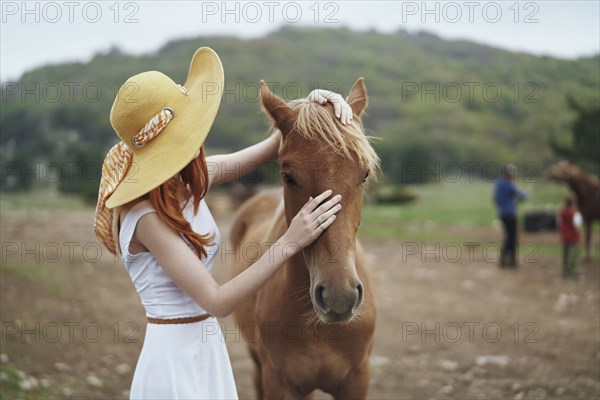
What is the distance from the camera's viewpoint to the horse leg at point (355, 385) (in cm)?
310

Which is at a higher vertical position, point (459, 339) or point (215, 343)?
point (215, 343)

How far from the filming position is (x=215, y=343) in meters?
2.34

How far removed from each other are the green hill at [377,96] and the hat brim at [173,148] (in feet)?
12.9

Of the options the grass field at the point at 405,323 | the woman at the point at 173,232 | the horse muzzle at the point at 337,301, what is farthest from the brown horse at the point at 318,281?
the grass field at the point at 405,323

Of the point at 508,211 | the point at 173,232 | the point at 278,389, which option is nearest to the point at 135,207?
the point at 173,232

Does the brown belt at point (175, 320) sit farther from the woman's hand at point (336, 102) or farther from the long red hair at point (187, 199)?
the woman's hand at point (336, 102)

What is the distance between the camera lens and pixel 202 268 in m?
2.06

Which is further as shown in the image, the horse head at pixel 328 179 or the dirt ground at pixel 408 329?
the dirt ground at pixel 408 329

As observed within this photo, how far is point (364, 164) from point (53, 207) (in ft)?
70.0

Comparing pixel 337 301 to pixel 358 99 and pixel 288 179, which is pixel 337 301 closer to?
pixel 288 179

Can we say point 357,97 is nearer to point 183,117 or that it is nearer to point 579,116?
point 183,117

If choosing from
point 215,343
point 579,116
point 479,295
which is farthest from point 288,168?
point 579,116

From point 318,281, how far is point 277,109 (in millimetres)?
925

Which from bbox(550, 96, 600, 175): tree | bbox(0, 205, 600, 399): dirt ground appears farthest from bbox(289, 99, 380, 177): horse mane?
bbox(550, 96, 600, 175): tree
